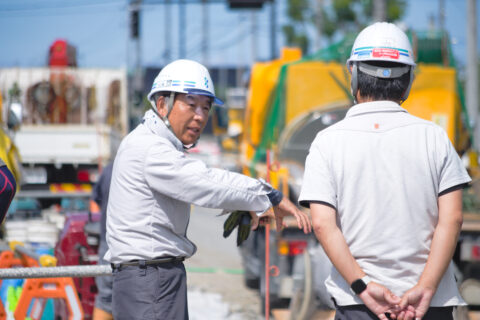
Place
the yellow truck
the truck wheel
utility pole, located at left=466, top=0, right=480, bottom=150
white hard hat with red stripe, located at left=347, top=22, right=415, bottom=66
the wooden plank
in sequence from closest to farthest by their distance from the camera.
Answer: white hard hat with red stripe, located at left=347, top=22, right=415, bottom=66 < the wooden plank < the truck wheel < the yellow truck < utility pole, located at left=466, top=0, right=480, bottom=150

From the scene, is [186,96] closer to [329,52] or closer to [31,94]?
[329,52]

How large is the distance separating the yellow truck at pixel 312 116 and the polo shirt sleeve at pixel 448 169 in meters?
4.45

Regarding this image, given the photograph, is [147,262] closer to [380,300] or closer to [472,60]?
[380,300]

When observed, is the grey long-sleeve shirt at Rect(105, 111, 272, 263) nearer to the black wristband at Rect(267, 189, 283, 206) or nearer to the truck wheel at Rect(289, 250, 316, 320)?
the black wristband at Rect(267, 189, 283, 206)

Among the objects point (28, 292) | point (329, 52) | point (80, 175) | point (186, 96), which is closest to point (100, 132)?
point (80, 175)

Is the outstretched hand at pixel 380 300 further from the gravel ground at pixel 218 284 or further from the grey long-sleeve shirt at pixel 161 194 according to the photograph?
the gravel ground at pixel 218 284

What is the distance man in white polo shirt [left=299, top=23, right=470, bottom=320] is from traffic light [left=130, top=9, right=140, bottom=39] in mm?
24143

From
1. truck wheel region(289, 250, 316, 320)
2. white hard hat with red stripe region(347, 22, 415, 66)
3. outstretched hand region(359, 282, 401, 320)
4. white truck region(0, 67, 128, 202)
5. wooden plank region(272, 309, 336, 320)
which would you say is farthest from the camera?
white truck region(0, 67, 128, 202)

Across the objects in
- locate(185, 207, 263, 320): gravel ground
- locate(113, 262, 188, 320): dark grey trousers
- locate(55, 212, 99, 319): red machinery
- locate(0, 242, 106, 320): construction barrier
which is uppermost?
locate(113, 262, 188, 320): dark grey trousers

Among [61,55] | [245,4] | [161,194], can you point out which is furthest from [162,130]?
[245,4]

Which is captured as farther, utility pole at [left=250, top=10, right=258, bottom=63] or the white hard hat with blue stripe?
utility pole at [left=250, top=10, right=258, bottom=63]

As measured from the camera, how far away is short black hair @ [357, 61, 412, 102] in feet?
9.82

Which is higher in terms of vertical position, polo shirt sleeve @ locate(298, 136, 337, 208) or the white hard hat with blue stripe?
the white hard hat with blue stripe

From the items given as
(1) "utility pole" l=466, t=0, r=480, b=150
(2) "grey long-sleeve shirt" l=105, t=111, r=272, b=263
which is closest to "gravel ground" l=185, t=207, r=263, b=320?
(2) "grey long-sleeve shirt" l=105, t=111, r=272, b=263
